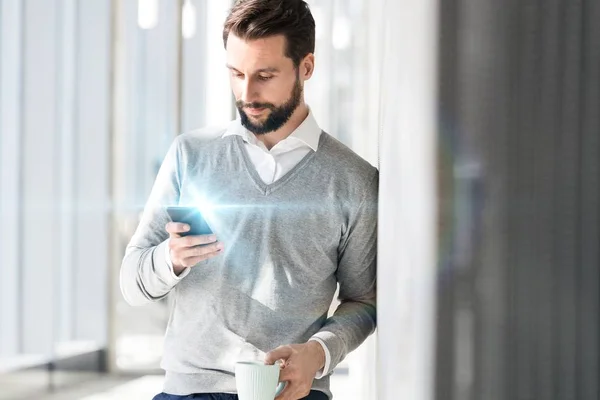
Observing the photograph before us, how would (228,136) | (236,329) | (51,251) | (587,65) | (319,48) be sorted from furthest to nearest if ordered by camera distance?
1. (319,48)
2. (51,251)
3. (228,136)
4. (236,329)
5. (587,65)

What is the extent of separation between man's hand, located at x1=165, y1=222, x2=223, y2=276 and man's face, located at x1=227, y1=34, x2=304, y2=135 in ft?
1.08

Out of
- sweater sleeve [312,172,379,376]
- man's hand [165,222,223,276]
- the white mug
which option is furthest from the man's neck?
the white mug

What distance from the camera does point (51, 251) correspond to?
14.3 feet

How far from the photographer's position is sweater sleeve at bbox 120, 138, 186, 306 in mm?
1478

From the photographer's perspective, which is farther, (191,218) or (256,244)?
(256,244)

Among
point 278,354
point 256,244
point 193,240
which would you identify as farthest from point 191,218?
point 278,354

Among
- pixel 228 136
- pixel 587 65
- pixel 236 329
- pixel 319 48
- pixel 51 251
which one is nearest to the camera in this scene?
pixel 587 65

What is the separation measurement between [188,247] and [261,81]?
17.9 inches

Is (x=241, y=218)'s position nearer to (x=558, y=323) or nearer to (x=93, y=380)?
(x=558, y=323)

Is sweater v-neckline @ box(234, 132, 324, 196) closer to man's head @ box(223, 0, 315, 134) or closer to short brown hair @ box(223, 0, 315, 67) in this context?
man's head @ box(223, 0, 315, 134)

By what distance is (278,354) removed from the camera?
132 cm

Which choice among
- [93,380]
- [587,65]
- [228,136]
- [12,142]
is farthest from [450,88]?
[93,380]

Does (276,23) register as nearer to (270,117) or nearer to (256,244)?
(270,117)

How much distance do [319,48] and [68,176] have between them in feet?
5.57
